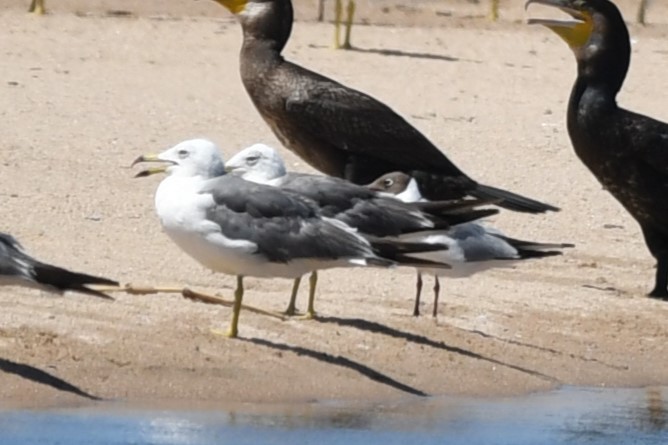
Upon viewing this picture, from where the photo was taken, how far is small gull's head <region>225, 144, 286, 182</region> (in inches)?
415

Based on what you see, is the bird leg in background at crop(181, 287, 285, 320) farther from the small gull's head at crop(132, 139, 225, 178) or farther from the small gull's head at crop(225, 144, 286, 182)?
the small gull's head at crop(132, 139, 225, 178)

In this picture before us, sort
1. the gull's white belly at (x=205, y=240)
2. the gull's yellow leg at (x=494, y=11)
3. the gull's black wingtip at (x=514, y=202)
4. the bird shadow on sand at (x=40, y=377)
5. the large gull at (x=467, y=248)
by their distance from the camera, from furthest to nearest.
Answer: the gull's yellow leg at (x=494, y=11) → the gull's black wingtip at (x=514, y=202) → the large gull at (x=467, y=248) → the gull's white belly at (x=205, y=240) → the bird shadow on sand at (x=40, y=377)

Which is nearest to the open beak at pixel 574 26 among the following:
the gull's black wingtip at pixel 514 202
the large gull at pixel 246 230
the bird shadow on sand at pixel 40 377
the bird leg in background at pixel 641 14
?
the gull's black wingtip at pixel 514 202

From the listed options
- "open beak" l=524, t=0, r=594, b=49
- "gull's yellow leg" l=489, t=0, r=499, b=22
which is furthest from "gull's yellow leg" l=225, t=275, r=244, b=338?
"gull's yellow leg" l=489, t=0, r=499, b=22

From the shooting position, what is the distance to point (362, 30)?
21891 mm

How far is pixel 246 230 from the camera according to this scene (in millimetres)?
9742

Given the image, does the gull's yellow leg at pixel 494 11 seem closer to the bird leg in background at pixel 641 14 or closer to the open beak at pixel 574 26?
the bird leg in background at pixel 641 14

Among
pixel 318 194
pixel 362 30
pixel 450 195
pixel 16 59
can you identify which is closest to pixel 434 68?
pixel 362 30

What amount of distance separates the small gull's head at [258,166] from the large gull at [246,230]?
58 cm

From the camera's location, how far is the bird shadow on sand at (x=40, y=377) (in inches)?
358

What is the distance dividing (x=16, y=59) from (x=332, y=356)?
7.93m

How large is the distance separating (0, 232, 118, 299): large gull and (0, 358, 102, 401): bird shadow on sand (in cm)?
44

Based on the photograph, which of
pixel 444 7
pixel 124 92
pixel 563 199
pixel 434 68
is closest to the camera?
pixel 563 199

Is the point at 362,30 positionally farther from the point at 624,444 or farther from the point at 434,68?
the point at 624,444
